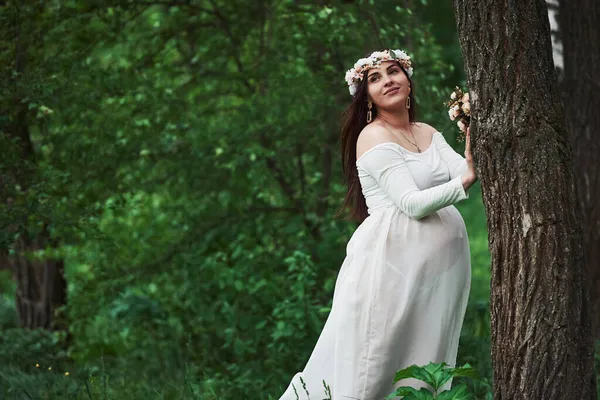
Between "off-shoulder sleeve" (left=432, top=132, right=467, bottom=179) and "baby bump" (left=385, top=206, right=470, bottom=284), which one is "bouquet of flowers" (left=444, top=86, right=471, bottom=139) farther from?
"baby bump" (left=385, top=206, right=470, bottom=284)

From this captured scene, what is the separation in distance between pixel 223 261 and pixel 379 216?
3.30 meters

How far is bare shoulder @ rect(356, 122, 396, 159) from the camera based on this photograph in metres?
3.98

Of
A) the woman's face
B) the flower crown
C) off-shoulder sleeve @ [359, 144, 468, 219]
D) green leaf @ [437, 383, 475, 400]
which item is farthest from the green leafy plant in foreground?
the flower crown

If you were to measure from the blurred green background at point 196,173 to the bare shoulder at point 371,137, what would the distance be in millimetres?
2164

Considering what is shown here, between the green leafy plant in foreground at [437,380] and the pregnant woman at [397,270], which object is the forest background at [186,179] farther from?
the green leafy plant in foreground at [437,380]

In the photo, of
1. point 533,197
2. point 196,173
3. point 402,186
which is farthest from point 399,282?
point 196,173

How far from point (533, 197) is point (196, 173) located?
4.57 meters

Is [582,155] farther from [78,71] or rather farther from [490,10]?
[78,71]

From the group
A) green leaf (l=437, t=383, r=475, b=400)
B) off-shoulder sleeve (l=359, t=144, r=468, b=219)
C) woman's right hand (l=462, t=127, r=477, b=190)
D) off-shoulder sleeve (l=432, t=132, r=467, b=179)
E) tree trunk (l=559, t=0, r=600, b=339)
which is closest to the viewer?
green leaf (l=437, t=383, r=475, b=400)

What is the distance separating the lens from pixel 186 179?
24.4ft

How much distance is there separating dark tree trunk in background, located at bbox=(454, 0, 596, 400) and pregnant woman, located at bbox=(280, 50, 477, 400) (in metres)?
0.55

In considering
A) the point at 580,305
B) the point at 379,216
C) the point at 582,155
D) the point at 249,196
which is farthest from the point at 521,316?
the point at 249,196

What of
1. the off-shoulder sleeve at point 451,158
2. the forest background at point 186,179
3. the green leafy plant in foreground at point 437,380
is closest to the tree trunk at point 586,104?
the forest background at point 186,179

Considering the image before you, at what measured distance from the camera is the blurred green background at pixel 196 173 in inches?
239
